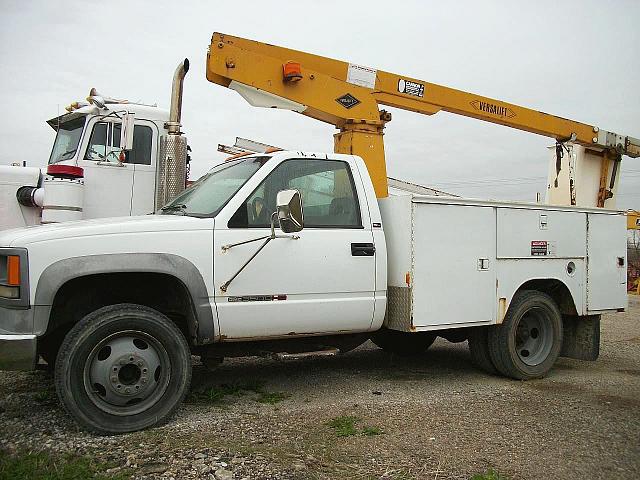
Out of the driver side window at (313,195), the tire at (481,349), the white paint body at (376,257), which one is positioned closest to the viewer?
the white paint body at (376,257)

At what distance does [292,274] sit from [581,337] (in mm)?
3673

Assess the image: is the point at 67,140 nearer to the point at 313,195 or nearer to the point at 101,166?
the point at 101,166

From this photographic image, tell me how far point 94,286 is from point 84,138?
3698 mm

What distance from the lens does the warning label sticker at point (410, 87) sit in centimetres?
720

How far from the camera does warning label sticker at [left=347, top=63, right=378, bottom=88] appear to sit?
678cm

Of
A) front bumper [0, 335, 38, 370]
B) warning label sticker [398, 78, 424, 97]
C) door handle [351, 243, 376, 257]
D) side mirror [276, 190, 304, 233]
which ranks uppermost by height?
warning label sticker [398, 78, 424, 97]

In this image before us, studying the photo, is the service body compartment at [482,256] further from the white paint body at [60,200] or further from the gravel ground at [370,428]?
the white paint body at [60,200]

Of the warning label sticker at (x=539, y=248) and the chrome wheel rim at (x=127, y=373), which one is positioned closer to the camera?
the chrome wheel rim at (x=127, y=373)

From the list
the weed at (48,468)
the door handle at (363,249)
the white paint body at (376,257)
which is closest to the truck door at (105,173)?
the white paint body at (376,257)

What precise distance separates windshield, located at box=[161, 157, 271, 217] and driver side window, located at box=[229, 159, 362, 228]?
0.58 feet

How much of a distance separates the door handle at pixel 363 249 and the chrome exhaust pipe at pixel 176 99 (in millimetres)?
2738

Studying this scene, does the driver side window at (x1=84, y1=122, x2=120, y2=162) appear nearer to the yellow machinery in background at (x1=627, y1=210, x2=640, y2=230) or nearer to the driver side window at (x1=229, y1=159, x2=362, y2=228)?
the driver side window at (x1=229, y1=159, x2=362, y2=228)

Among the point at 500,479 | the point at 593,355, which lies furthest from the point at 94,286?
the point at 593,355

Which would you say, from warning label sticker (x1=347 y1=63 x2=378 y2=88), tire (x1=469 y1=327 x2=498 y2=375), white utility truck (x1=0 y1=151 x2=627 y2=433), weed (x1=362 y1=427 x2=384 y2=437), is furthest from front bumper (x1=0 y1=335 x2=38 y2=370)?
warning label sticker (x1=347 y1=63 x2=378 y2=88)
